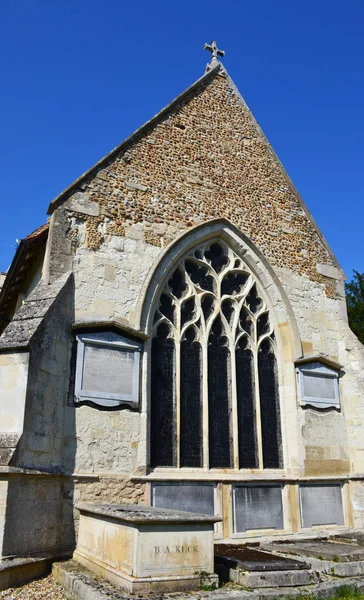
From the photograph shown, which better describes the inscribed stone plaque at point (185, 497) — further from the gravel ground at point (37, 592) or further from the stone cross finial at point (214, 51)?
the stone cross finial at point (214, 51)

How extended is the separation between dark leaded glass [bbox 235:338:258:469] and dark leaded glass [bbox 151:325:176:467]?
53.0 inches

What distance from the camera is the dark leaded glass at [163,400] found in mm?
8578

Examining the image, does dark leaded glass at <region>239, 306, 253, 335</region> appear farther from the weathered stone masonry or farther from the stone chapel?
the weathered stone masonry

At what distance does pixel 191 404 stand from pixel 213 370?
76 cm

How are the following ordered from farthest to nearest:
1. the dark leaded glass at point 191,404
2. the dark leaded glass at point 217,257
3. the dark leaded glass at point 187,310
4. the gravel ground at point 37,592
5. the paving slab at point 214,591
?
the dark leaded glass at point 217,257, the dark leaded glass at point 187,310, the dark leaded glass at point 191,404, the gravel ground at point 37,592, the paving slab at point 214,591

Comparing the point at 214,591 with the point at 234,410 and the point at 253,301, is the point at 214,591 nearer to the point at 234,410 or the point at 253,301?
the point at 234,410

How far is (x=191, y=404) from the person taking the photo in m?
9.07

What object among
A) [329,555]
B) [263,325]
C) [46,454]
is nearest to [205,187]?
[263,325]

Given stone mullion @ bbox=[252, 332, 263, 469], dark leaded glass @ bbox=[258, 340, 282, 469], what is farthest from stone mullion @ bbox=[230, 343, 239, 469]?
dark leaded glass @ bbox=[258, 340, 282, 469]

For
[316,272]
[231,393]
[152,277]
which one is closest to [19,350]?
[152,277]

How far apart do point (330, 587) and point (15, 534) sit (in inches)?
139

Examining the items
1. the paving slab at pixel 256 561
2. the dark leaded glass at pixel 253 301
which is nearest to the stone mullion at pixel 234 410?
the dark leaded glass at pixel 253 301

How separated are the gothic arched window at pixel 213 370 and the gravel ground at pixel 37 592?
2675 mm

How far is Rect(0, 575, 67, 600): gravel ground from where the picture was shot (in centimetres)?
567
